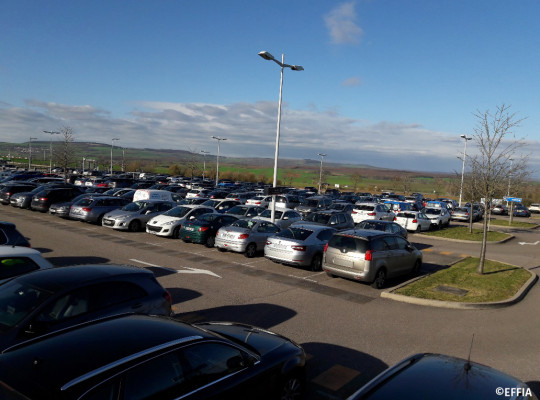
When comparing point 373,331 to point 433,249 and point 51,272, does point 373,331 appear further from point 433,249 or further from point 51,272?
point 433,249

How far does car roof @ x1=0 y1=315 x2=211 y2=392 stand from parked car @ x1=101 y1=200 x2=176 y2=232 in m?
17.1

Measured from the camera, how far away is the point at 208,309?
9.38m

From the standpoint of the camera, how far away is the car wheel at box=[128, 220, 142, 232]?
20859mm

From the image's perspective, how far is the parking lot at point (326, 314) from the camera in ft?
23.5

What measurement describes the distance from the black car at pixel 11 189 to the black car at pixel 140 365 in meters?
29.2

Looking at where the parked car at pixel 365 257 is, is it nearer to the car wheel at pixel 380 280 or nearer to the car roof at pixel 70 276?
the car wheel at pixel 380 280

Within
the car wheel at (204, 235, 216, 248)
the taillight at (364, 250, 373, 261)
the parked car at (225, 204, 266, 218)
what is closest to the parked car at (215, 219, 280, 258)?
the car wheel at (204, 235, 216, 248)

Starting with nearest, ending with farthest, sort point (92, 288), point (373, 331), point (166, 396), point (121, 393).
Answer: point (121, 393), point (166, 396), point (92, 288), point (373, 331)

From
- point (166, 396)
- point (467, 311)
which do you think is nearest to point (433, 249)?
point (467, 311)

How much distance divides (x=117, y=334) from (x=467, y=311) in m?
9.16

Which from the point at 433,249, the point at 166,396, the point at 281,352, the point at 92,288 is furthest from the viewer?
the point at 433,249

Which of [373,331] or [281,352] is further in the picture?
[373,331]

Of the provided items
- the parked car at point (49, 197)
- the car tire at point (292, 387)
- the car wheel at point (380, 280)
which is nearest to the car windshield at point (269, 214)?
the car wheel at point (380, 280)

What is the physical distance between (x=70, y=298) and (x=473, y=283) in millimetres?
11754
